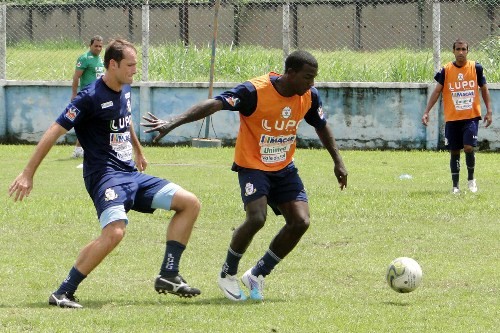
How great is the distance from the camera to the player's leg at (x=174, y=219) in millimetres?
7797

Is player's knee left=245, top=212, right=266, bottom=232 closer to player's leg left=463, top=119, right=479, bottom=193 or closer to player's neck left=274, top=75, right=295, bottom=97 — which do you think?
player's neck left=274, top=75, right=295, bottom=97

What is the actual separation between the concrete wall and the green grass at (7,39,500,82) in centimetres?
38

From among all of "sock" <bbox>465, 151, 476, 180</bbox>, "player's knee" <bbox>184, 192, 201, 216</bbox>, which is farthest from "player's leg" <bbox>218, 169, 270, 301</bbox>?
"sock" <bbox>465, 151, 476, 180</bbox>

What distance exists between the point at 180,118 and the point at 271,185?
966 millimetres

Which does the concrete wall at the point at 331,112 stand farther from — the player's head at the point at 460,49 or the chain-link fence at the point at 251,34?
the player's head at the point at 460,49

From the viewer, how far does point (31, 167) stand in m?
7.44

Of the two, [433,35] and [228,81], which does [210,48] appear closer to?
[228,81]

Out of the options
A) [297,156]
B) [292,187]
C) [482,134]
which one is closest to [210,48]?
[297,156]

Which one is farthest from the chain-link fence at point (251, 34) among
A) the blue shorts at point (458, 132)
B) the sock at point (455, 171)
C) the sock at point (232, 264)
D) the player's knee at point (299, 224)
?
the sock at point (232, 264)

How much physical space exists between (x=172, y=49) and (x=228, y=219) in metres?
9.41

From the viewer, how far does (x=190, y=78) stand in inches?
805

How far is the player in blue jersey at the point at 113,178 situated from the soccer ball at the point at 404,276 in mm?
1473

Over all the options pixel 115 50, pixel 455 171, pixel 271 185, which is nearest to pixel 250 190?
pixel 271 185

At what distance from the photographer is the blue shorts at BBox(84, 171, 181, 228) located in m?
7.62
